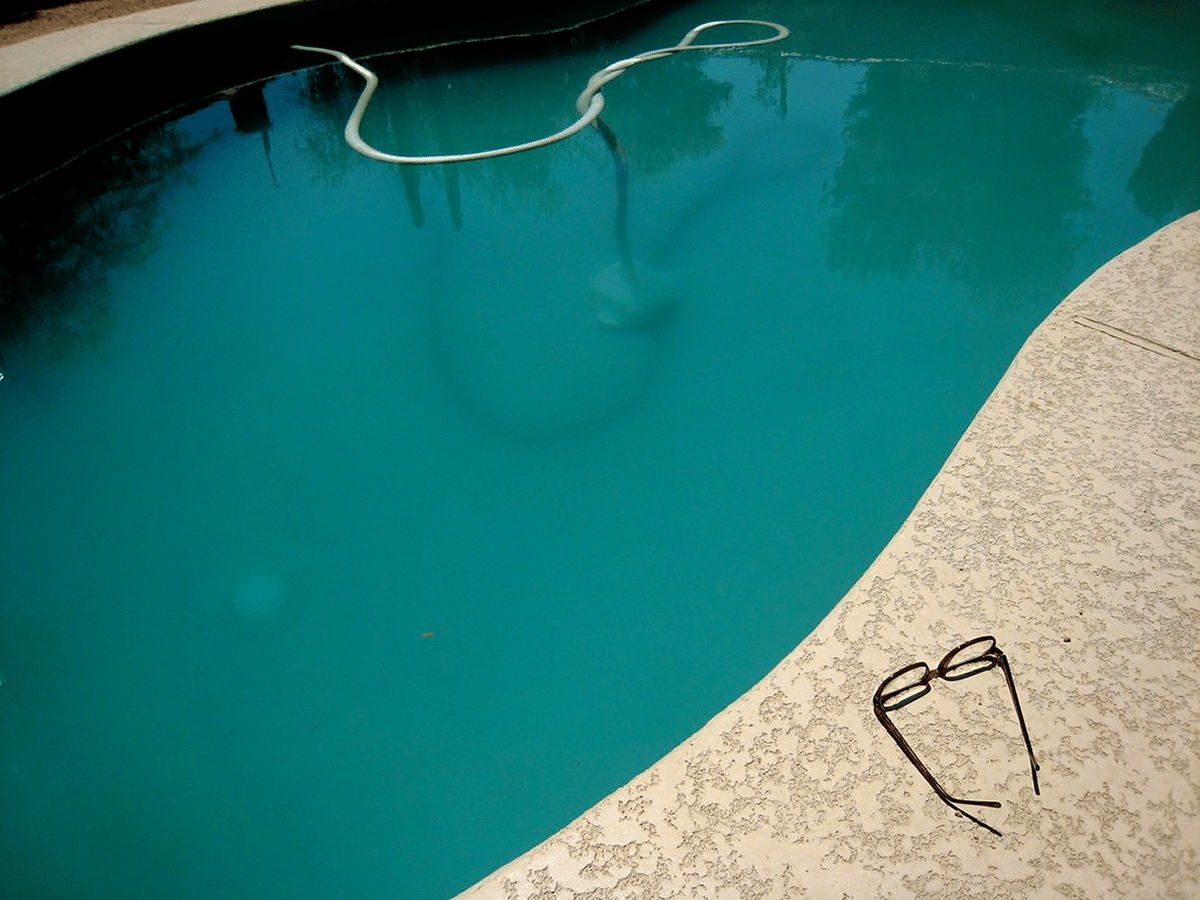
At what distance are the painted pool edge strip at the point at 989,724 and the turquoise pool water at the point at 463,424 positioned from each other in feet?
2.48

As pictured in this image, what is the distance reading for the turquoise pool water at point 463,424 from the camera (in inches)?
88.4

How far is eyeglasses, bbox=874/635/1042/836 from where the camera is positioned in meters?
1.48

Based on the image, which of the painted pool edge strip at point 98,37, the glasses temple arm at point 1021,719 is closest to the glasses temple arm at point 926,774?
the glasses temple arm at point 1021,719

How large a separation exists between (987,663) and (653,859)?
2.74 feet

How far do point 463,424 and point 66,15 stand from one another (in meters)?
6.37

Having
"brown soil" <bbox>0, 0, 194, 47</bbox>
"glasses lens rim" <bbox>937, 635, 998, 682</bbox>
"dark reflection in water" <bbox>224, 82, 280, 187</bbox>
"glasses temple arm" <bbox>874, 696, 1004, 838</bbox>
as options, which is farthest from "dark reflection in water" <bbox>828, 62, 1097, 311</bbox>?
"brown soil" <bbox>0, 0, 194, 47</bbox>

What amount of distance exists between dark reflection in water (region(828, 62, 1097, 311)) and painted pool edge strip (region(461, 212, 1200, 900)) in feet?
7.27

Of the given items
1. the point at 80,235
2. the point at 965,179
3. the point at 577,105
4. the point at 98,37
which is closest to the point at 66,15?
the point at 98,37

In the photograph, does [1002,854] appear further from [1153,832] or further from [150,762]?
[150,762]

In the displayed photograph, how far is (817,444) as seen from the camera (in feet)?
10.5

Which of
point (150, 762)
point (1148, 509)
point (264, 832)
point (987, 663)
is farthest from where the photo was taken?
point (150, 762)

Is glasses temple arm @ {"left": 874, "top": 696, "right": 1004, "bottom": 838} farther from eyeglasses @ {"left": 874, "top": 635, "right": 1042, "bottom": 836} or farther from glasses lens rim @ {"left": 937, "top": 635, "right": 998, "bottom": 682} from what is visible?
glasses lens rim @ {"left": 937, "top": 635, "right": 998, "bottom": 682}

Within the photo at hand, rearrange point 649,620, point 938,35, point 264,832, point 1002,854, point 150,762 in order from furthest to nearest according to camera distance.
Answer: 1. point 938,35
2. point 649,620
3. point 150,762
4. point 264,832
5. point 1002,854

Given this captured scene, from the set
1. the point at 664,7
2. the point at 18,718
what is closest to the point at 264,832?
the point at 18,718
